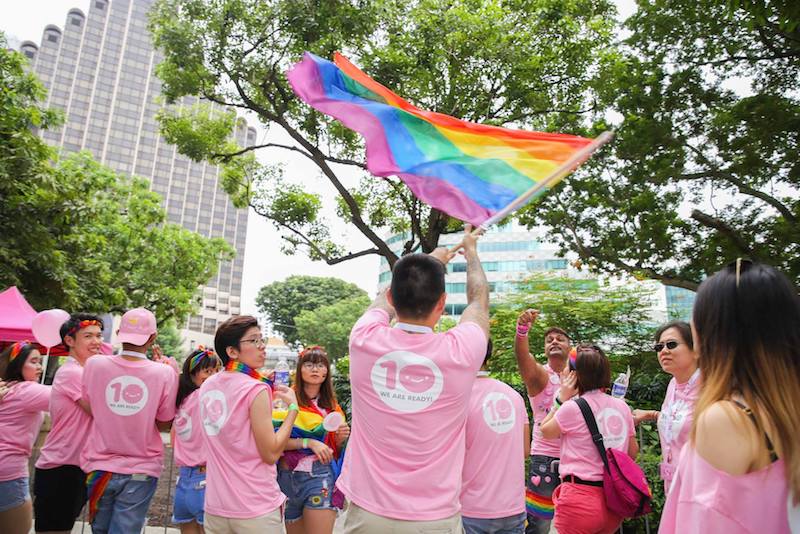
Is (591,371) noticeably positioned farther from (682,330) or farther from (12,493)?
(12,493)

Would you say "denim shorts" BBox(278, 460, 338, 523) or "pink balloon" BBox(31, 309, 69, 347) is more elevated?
"pink balloon" BBox(31, 309, 69, 347)

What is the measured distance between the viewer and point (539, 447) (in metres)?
4.31

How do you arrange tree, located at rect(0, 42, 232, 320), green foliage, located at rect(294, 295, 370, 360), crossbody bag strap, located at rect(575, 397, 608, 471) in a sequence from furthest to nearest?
green foliage, located at rect(294, 295, 370, 360)
tree, located at rect(0, 42, 232, 320)
crossbody bag strap, located at rect(575, 397, 608, 471)

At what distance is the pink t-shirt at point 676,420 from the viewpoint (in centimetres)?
336

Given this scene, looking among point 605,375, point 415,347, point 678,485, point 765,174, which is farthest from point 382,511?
point 765,174

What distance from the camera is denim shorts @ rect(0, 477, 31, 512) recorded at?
4.09 meters

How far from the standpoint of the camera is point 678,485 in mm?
1620

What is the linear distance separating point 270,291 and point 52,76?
4624cm

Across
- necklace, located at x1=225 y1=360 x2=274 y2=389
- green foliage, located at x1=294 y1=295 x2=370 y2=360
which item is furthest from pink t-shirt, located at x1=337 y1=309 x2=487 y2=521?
green foliage, located at x1=294 y1=295 x2=370 y2=360

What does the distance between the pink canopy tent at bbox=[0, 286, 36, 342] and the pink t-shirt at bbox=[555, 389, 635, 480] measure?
809 cm

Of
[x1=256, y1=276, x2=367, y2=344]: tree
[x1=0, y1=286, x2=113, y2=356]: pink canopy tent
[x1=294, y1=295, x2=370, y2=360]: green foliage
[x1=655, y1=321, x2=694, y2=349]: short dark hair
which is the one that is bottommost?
[x1=655, y1=321, x2=694, y2=349]: short dark hair

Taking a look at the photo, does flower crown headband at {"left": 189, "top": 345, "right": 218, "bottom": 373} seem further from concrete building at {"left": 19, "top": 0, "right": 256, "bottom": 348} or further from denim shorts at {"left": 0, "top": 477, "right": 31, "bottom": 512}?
concrete building at {"left": 19, "top": 0, "right": 256, "bottom": 348}

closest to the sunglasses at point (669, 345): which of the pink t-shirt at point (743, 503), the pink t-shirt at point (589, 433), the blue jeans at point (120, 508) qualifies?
the pink t-shirt at point (589, 433)

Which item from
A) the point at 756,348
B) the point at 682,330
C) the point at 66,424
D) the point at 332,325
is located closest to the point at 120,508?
the point at 66,424
